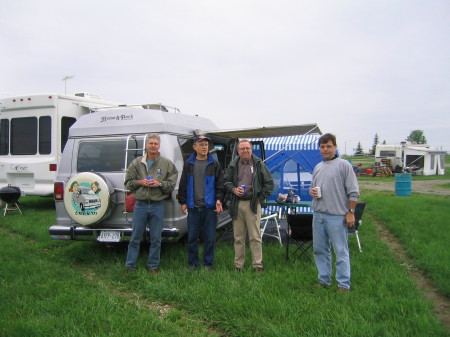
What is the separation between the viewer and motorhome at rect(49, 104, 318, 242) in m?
4.85

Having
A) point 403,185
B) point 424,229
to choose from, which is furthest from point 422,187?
point 424,229

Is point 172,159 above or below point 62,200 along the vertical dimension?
above

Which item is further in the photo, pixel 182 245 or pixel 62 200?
pixel 182 245

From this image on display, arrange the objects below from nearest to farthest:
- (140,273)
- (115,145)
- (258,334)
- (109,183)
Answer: (258,334)
(140,273)
(109,183)
(115,145)

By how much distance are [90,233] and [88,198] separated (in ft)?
1.71

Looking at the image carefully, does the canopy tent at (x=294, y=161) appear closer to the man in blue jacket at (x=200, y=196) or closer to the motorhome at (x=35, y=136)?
the man in blue jacket at (x=200, y=196)

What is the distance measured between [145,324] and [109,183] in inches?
84.8

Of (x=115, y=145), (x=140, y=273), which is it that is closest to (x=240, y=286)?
(x=140, y=273)

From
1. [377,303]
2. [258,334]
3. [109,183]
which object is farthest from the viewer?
[109,183]

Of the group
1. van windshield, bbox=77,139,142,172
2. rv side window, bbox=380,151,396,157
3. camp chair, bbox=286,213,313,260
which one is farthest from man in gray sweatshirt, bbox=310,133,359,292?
rv side window, bbox=380,151,396,157

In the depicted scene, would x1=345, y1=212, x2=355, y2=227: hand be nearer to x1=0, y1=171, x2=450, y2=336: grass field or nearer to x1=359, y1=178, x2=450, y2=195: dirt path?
x1=0, y1=171, x2=450, y2=336: grass field

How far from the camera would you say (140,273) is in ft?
15.2

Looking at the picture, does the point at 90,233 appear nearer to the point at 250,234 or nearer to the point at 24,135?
the point at 250,234

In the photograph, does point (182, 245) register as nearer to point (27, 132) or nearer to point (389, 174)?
point (27, 132)
